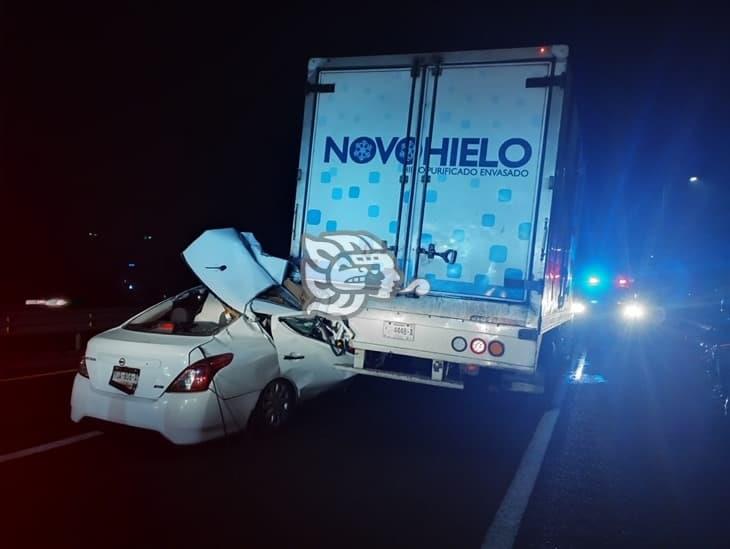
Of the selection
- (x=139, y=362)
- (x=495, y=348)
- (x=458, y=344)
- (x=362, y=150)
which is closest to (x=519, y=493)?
(x=495, y=348)

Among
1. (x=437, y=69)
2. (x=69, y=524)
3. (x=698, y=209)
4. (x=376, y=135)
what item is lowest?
(x=69, y=524)

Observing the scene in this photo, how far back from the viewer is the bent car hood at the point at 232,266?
6.20 meters

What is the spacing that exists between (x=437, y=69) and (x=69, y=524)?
5.30m

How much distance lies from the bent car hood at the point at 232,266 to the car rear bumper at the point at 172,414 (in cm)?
116

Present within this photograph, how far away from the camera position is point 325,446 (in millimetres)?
5895

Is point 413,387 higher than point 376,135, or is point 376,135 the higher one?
point 376,135

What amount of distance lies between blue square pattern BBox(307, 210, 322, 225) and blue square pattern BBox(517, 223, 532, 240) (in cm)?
219

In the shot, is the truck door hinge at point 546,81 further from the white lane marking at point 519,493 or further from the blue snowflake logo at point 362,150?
the white lane marking at point 519,493

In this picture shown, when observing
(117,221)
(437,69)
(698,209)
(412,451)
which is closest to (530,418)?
(412,451)

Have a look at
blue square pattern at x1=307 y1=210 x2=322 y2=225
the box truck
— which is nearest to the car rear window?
the box truck

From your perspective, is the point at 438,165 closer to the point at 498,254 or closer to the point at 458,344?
the point at 498,254

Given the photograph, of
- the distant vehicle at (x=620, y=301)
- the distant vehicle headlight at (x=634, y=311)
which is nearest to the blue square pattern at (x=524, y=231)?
the distant vehicle at (x=620, y=301)

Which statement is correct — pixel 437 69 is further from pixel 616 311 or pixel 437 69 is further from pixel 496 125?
pixel 616 311

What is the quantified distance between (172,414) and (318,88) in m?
3.98
